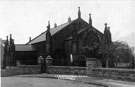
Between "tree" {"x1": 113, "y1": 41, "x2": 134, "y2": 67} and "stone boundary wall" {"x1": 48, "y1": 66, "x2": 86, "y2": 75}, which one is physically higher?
"tree" {"x1": 113, "y1": 41, "x2": 134, "y2": 67}

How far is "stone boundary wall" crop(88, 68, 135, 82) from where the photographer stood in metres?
18.4

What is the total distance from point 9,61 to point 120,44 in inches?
1012

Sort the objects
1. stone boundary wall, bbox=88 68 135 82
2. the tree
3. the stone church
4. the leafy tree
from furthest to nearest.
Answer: the stone church → the tree → the leafy tree → stone boundary wall, bbox=88 68 135 82

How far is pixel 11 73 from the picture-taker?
34.2 m

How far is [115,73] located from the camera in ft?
66.5

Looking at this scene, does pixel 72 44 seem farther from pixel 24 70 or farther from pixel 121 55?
pixel 24 70

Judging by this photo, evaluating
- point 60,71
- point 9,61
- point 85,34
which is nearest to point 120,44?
point 85,34

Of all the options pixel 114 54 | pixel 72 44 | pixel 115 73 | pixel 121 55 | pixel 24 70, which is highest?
pixel 72 44

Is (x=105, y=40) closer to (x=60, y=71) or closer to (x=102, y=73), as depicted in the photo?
(x=60, y=71)

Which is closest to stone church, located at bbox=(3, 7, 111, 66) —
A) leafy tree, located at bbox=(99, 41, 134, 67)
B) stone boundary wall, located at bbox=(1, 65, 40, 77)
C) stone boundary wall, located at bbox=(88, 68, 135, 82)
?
leafy tree, located at bbox=(99, 41, 134, 67)

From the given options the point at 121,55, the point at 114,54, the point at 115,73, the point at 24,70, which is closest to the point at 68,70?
the point at 24,70

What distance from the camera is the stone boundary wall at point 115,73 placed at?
18.4 meters

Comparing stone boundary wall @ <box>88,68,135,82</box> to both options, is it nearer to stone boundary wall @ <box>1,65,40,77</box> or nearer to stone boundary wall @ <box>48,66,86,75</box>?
stone boundary wall @ <box>48,66,86,75</box>

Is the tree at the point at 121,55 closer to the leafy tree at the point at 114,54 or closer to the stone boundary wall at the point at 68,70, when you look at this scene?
the leafy tree at the point at 114,54
